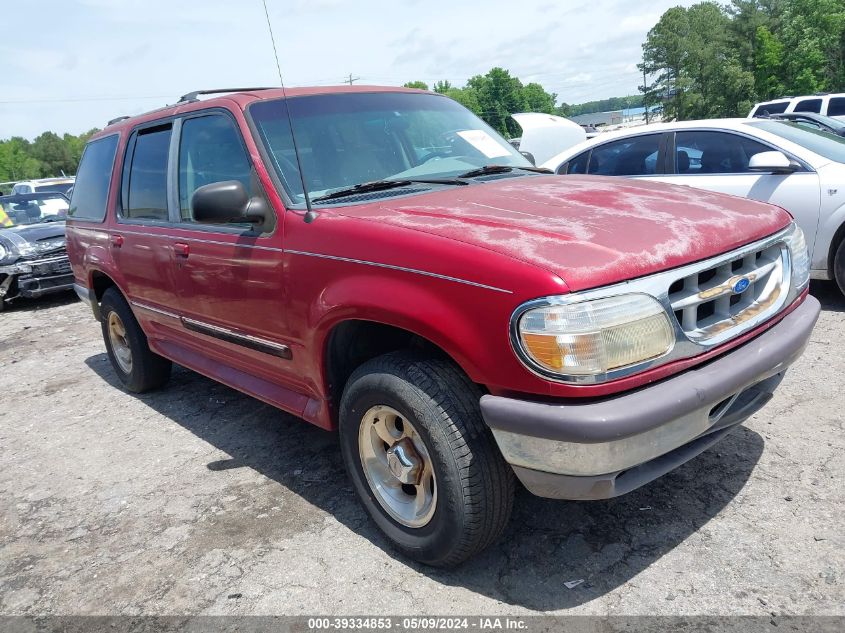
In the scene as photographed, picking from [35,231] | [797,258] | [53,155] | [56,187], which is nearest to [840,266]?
[797,258]

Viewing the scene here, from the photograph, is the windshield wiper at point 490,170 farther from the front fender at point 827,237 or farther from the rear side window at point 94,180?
the front fender at point 827,237

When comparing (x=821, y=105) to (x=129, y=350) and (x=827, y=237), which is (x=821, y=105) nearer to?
(x=827, y=237)

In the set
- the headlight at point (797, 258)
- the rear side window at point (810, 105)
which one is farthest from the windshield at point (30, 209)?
the rear side window at point (810, 105)

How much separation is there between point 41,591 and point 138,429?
179 cm

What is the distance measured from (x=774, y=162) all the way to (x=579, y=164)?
1.95 meters

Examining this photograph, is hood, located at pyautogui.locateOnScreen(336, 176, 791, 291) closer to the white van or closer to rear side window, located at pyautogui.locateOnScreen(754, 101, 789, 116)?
the white van

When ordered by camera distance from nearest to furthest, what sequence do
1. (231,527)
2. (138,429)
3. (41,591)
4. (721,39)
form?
(41,591) < (231,527) < (138,429) < (721,39)

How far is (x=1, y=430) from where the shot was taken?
16.0 feet

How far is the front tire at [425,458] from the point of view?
2371 millimetres

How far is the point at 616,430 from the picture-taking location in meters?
2.04

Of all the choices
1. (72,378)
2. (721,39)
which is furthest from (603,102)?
(72,378)

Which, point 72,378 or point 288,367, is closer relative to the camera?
point 288,367

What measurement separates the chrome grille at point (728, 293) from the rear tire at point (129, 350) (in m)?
3.92

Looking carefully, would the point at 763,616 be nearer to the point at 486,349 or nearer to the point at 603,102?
the point at 486,349
